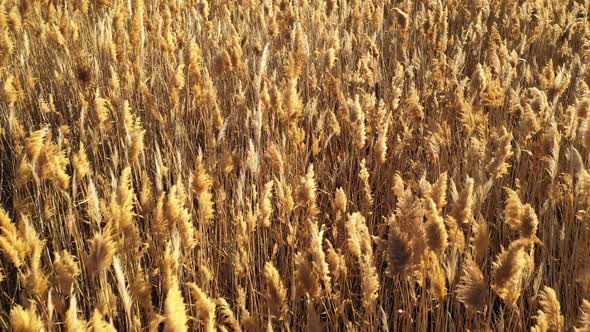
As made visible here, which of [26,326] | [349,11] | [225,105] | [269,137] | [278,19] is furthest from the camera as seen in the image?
[349,11]

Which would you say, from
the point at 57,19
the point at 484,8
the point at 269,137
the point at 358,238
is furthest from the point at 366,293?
the point at 484,8

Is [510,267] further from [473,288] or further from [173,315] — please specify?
[173,315]

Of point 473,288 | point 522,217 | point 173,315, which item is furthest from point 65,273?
point 522,217

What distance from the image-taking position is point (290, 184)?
1.76 metres

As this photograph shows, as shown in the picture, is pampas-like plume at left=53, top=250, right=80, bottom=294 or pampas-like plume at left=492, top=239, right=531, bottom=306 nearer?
pampas-like plume at left=492, top=239, right=531, bottom=306

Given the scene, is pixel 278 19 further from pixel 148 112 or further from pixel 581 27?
pixel 581 27

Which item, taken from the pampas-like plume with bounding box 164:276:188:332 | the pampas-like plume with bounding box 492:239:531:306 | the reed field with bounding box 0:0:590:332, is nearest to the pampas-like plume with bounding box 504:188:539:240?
the reed field with bounding box 0:0:590:332

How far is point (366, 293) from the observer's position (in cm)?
99

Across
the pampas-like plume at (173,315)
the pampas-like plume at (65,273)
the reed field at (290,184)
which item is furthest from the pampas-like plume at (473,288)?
the pampas-like plume at (65,273)

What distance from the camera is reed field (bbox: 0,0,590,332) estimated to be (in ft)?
3.34

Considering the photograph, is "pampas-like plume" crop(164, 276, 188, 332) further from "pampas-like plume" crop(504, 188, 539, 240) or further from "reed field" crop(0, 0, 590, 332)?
"pampas-like plume" crop(504, 188, 539, 240)

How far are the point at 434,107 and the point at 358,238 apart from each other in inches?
49.1

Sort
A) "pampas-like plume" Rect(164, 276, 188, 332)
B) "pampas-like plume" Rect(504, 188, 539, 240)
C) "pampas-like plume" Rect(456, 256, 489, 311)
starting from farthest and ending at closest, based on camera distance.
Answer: "pampas-like plume" Rect(504, 188, 539, 240)
"pampas-like plume" Rect(456, 256, 489, 311)
"pampas-like plume" Rect(164, 276, 188, 332)

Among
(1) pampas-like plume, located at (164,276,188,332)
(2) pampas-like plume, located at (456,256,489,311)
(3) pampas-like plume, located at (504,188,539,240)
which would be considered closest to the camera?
(1) pampas-like plume, located at (164,276,188,332)
